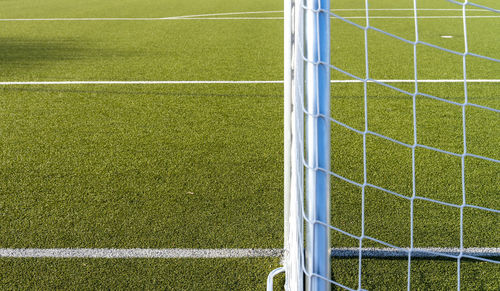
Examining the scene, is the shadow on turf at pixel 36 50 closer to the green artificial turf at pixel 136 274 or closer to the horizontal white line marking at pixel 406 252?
the green artificial turf at pixel 136 274

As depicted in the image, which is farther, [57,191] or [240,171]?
[240,171]

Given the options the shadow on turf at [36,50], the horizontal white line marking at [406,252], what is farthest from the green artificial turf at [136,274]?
the shadow on turf at [36,50]

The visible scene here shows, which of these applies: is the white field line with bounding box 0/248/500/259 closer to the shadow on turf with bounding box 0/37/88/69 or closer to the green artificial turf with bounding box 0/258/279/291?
the green artificial turf with bounding box 0/258/279/291

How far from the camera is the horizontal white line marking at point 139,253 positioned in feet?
8.30

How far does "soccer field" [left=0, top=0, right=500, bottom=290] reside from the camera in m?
2.45

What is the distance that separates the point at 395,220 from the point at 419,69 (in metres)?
3.27

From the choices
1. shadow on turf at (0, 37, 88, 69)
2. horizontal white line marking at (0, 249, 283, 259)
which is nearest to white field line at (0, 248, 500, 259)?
horizontal white line marking at (0, 249, 283, 259)

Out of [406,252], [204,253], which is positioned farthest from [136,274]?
[406,252]

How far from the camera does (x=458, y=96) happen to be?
4.86 m

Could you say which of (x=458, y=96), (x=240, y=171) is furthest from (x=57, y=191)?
(x=458, y=96)

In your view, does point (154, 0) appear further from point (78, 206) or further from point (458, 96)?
point (78, 206)

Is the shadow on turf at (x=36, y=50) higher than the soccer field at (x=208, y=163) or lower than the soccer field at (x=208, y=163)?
higher

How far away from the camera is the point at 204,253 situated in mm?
2555

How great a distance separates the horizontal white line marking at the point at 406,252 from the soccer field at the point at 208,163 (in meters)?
0.04
